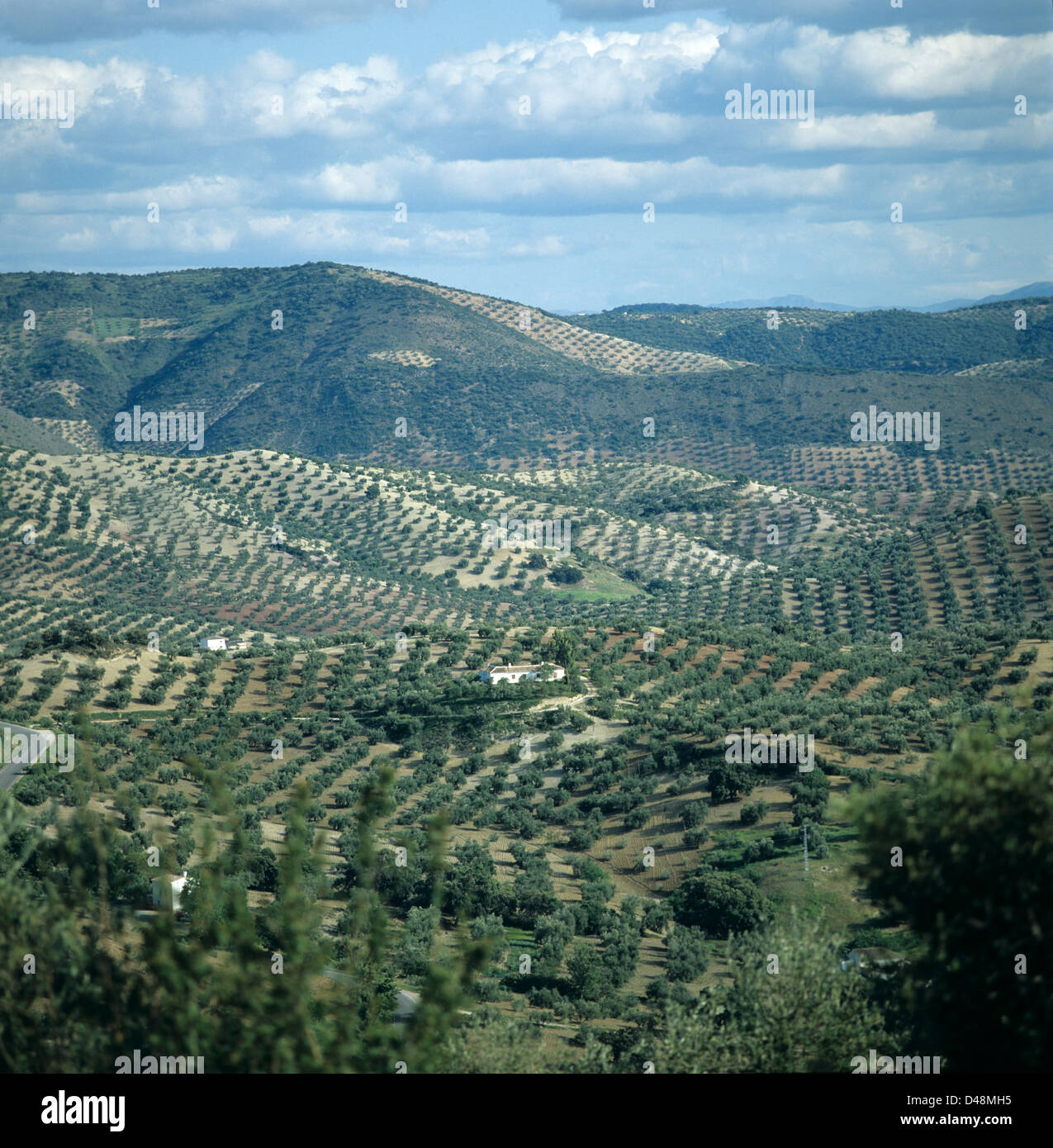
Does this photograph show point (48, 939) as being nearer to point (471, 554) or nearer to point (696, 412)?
point (471, 554)

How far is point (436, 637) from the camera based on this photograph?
62.0 meters

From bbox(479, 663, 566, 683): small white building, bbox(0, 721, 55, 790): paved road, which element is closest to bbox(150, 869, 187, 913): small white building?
bbox(0, 721, 55, 790): paved road

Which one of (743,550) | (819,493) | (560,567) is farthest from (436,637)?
(819,493)

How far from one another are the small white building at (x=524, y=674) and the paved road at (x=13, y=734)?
18686 mm

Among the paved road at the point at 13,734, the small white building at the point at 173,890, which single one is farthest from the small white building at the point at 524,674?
the small white building at the point at 173,890

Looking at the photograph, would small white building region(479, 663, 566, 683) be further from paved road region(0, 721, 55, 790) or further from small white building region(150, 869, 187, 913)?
small white building region(150, 869, 187, 913)

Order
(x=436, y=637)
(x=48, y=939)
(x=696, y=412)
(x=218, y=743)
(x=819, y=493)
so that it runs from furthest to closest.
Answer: (x=696, y=412), (x=819, y=493), (x=436, y=637), (x=218, y=743), (x=48, y=939)

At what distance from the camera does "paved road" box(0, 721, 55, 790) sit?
4016 cm

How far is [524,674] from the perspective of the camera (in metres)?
54.1

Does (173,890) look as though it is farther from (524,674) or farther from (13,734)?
(524,674)

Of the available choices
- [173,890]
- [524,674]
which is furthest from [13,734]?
[524,674]

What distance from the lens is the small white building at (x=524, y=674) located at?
5356 cm

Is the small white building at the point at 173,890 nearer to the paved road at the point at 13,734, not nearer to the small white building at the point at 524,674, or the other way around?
the paved road at the point at 13,734
